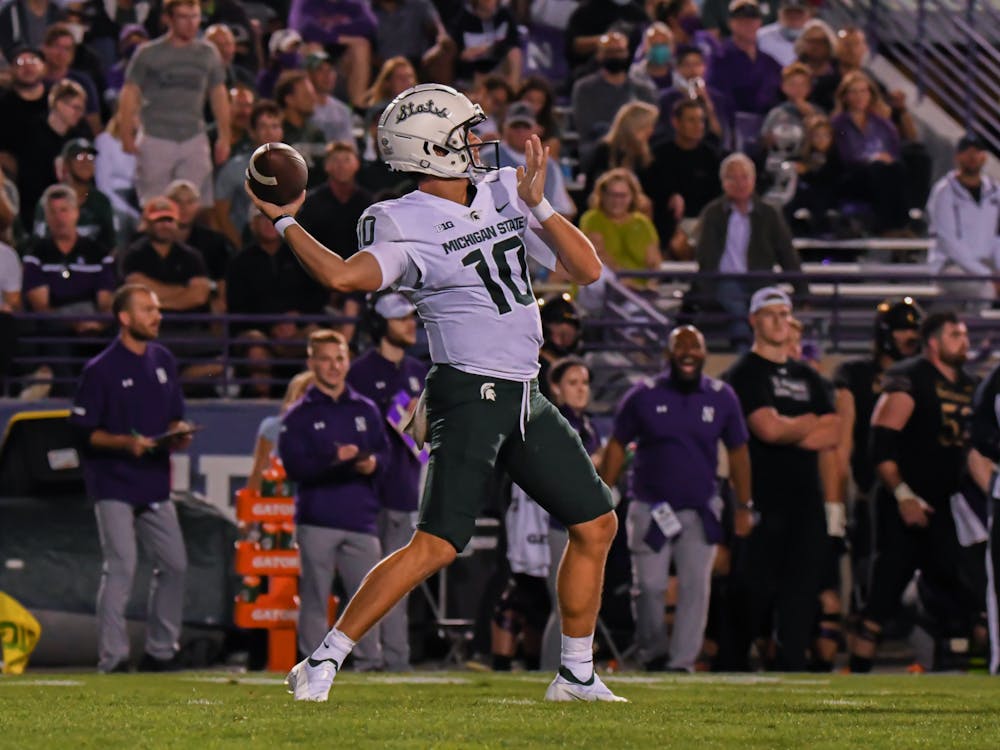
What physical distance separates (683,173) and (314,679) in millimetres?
9468

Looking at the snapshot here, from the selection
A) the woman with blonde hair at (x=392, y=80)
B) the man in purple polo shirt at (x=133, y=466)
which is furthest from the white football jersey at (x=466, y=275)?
the woman with blonde hair at (x=392, y=80)

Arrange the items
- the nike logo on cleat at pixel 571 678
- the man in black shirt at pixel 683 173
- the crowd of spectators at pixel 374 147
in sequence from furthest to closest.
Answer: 1. the man in black shirt at pixel 683 173
2. the crowd of spectators at pixel 374 147
3. the nike logo on cleat at pixel 571 678

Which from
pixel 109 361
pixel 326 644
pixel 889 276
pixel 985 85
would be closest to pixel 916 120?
pixel 985 85

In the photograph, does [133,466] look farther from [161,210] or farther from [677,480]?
[161,210]

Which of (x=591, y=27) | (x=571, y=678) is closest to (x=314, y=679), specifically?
(x=571, y=678)

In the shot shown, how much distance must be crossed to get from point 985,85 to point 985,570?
9.39 metres

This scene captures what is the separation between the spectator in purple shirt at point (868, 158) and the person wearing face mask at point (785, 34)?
1464mm

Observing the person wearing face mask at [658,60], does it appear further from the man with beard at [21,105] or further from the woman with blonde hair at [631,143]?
the man with beard at [21,105]

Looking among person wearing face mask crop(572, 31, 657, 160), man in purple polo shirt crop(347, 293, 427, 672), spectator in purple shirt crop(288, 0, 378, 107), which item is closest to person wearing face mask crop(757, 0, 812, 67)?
person wearing face mask crop(572, 31, 657, 160)

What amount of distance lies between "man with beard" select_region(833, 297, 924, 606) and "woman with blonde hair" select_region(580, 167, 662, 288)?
2.10m

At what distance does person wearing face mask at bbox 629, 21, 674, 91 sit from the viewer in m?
18.3

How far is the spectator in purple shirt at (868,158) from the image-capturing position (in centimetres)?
1745

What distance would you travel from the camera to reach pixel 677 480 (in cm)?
1216

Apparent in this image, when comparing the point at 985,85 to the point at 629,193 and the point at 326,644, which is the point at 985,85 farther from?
the point at 326,644
